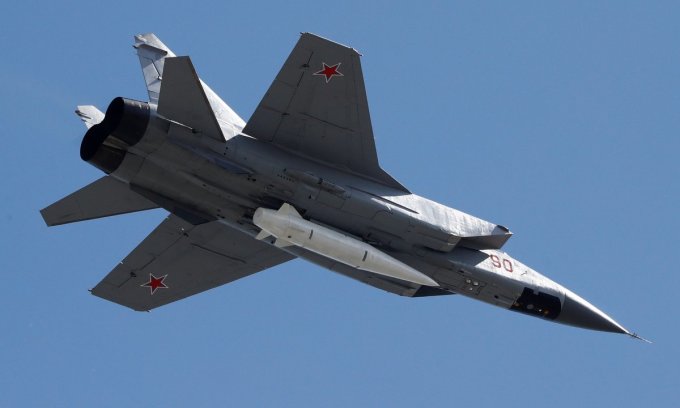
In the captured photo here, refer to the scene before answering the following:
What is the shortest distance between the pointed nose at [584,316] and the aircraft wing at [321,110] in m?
5.90

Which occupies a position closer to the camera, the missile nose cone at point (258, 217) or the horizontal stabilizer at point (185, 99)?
the horizontal stabilizer at point (185, 99)

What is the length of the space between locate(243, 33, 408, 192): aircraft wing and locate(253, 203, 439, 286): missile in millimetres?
1543

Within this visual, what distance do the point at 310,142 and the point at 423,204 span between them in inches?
113

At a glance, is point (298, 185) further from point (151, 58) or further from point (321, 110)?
point (151, 58)

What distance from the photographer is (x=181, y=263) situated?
27.4 m

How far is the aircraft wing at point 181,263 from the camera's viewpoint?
1052 inches

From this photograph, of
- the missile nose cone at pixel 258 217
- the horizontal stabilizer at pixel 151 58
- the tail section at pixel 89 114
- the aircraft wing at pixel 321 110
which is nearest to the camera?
the aircraft wing at pixel 321 110

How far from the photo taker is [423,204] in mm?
24750

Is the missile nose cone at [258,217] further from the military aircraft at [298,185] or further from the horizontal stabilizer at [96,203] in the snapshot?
the horizontal stabilizer at [96,203]

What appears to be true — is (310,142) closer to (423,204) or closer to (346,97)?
(346,97)

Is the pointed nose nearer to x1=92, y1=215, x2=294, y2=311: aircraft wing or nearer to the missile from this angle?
the missile

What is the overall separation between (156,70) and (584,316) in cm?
1139

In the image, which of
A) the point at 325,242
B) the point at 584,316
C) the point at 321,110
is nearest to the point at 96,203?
the point at 325,242

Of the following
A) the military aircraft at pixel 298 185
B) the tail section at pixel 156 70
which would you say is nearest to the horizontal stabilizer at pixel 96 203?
the military aircraft at pixel 298 185
